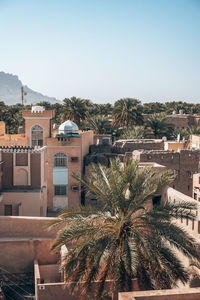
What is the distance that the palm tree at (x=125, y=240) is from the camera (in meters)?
8.51

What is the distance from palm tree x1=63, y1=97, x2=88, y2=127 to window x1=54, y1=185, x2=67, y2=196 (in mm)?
14268

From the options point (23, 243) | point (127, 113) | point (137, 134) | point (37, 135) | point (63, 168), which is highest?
point (127, 113)

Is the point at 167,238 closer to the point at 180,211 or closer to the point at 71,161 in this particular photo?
the point at 180,211

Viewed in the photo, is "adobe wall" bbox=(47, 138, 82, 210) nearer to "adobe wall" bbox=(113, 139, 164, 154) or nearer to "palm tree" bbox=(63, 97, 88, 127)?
"adobe wall" bbox=(113, 139, 164, 154)

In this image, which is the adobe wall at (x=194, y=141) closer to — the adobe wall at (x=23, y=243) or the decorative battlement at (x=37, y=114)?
the decorative battlement at (x=37, y=114)

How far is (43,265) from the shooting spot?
12.0 m

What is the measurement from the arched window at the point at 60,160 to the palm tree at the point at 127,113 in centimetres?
1660

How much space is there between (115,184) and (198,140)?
2391 cm

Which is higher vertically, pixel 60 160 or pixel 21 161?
pixel 21 161

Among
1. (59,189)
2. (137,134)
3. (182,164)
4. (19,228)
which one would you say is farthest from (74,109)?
(19,228)

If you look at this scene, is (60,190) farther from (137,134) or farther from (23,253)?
(23,253)

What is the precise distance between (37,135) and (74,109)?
1259 centimetres

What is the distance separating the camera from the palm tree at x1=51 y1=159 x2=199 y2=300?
8.51 metres

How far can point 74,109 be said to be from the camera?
39.6 m
